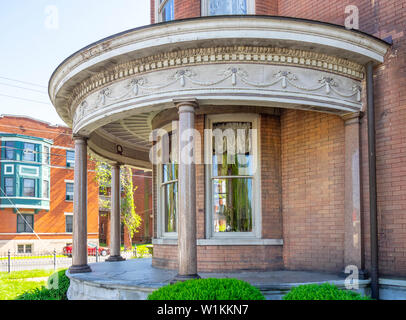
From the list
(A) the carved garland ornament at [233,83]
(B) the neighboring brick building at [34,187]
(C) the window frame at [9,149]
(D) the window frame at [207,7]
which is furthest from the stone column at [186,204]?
(C) the window frame at [9,149]

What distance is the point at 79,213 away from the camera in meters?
10.1

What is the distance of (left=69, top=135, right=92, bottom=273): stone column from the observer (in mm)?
10023

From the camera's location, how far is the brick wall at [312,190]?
8.69 metres

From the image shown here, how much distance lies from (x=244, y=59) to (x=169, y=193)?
14.3 feet

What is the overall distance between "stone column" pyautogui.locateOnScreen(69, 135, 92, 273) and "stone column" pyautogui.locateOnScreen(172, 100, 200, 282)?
3573mm

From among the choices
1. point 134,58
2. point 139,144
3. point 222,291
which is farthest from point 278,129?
point 139,144

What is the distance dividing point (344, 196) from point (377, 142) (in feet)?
3.95

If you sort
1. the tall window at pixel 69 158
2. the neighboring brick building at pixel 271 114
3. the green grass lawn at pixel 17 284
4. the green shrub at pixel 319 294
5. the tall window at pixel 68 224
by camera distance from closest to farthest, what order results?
the green shrub at pixel 319 294, the neighboring brick building at pixel 271 114, the green grass lawn at pixel 17 284, the tall window at pixel 68 224, the tall window at pixel 69 158

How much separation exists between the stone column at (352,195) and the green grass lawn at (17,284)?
10582mm

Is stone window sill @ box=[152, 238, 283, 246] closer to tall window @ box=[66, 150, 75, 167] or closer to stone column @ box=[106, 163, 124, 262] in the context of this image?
stone column @ box=[106, 163, 124, 262]

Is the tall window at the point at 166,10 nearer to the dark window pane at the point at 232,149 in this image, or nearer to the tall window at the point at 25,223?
the dark window pane at the point at 232,149

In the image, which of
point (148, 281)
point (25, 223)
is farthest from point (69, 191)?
point (148, 281)
